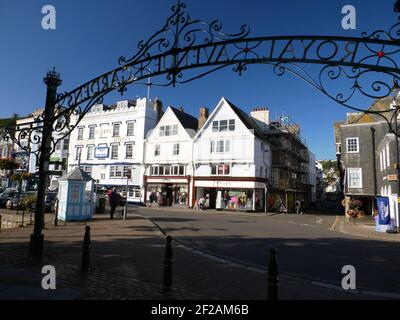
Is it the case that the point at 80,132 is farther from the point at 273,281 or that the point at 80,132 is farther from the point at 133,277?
the point at 273,281

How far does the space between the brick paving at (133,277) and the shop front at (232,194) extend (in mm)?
26104

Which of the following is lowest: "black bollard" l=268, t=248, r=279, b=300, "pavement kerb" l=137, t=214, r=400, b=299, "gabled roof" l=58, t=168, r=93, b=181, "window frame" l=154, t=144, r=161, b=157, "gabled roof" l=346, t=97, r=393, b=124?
"pavement kerb" l=137, t=214, r=400, b=299

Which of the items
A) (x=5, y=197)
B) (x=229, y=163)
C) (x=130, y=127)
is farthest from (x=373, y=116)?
(x=5, y=197)

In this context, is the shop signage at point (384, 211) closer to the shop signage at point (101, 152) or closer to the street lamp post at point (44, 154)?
the street lamp post at point (44, 154)

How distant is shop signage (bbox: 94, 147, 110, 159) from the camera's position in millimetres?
45828

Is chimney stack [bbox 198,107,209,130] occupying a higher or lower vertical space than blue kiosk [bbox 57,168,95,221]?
higher

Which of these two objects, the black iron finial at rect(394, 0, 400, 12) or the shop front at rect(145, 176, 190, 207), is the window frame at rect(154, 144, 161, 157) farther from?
the black iron finial at rect(394, 0, 400, 12)

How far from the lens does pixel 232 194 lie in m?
37.0

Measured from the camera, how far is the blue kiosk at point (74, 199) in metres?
18.0

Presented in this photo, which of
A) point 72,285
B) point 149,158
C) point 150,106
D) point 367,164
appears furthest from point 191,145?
point 72,285

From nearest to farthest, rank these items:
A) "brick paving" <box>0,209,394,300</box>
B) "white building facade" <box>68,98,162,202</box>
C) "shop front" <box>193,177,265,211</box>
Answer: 1. "brick paving" <box>0,209,394,300</box>
2. "shop front" <box>193,177,265,211</box>
3. "white building facade" <box>68,98,162,202</box>

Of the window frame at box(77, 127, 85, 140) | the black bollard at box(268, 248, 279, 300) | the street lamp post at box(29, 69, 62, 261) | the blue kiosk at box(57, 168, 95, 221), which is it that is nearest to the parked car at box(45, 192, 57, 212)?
the blue kiosk at box(57, 168, 95, 221)

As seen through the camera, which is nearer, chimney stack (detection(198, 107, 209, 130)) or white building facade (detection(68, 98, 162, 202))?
chimney stack (detection(198, 107, 209, 130))
